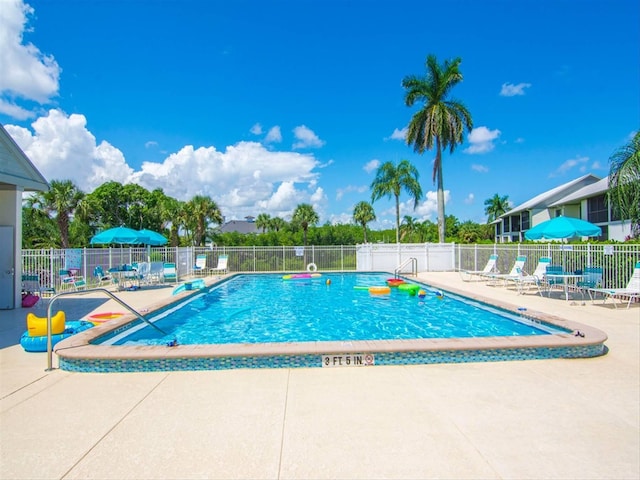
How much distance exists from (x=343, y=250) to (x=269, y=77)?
9.82m

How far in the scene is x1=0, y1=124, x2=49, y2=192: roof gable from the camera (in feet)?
28.1

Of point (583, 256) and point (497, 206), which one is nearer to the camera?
point (583, 256)

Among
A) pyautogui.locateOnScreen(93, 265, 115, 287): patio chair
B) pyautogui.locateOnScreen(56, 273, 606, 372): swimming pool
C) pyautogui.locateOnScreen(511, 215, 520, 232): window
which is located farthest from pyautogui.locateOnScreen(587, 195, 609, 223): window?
pyautogui.locateOnScreen(93, 265, 115, 287): patio chair

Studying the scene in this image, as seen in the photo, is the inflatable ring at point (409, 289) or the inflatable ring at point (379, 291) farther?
the inflatable ring at point (379, 291)

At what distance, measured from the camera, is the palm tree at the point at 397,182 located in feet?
97.1

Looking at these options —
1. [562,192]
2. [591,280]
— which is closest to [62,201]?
[591,280]

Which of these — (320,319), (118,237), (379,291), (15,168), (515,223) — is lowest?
(320,319)

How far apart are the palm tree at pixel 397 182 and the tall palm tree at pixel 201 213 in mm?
12690

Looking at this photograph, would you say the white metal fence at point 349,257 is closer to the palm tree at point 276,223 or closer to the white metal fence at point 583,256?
the white metal fence at point 583,256

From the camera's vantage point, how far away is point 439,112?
885 inches

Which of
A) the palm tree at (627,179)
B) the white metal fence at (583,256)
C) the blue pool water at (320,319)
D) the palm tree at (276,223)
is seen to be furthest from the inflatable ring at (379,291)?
the palm tree at (276,223)

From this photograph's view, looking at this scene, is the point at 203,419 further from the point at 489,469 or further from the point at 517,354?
the point at 517,354

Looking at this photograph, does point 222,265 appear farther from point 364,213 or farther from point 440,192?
point 364,213

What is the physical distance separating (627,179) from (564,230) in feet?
10.9
